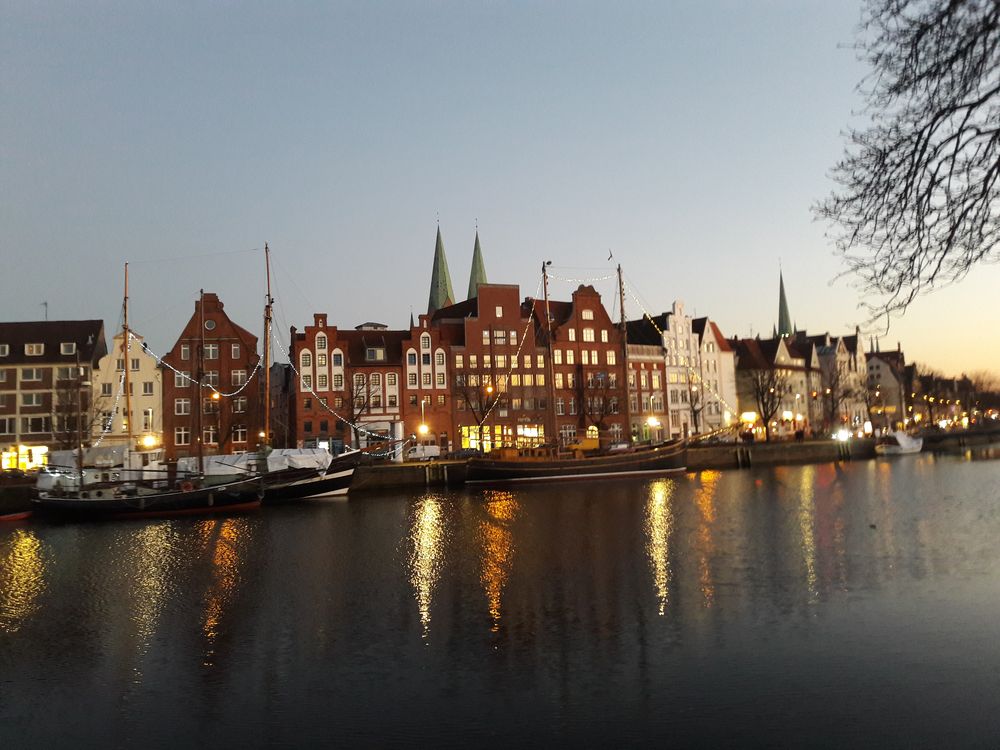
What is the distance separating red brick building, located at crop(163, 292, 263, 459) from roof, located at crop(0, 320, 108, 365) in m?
8.81

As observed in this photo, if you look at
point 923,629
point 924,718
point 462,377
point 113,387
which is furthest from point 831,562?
point 113,387

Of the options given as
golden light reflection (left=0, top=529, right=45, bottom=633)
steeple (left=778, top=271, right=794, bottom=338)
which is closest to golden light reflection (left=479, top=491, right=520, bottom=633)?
golden light reflection (left=0, top=529, right=45, bottom=633)

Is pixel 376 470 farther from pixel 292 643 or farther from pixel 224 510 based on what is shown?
pixel 292 643

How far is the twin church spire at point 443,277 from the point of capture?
145 meters

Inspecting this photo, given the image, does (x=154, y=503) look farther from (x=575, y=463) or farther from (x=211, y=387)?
(x=211, y=387)

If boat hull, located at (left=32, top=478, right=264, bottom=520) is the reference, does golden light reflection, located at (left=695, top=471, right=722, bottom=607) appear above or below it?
below

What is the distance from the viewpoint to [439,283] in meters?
147

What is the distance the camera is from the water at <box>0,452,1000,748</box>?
12242 millimetres

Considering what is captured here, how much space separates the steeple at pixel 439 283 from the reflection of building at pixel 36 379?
68977 millimetres

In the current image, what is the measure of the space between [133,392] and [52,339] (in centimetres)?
1028

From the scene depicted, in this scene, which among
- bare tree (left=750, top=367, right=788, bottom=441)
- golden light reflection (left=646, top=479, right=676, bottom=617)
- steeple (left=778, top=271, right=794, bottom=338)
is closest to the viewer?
golden light reflection (left=646, top=479, right=676, bottom=617)

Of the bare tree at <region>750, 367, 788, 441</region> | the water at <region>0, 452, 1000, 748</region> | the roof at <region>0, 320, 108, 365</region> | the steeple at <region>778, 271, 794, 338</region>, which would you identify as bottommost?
the water at <region>0, 452, 1000, 748</region>

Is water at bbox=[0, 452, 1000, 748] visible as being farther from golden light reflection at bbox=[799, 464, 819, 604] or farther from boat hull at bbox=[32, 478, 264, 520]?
boat hull at bbox=[32, 478, 264, 520]

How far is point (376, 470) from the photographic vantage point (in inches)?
2436
